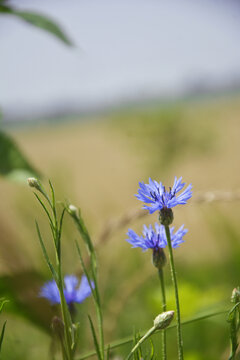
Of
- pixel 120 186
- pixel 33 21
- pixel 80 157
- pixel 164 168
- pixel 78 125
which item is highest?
pixel 78 125

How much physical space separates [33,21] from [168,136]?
5.64 feet

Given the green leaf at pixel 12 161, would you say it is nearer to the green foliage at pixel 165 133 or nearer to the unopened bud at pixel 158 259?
the unopened bud at pixel 158 259

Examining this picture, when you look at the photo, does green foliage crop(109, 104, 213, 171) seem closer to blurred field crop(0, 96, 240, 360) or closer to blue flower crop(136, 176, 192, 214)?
blurred field crop(0, 96, 240, 360)

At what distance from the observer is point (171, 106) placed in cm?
218

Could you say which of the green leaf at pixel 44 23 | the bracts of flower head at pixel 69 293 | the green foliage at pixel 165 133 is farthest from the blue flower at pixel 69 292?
the green foliage at pixel 165 133

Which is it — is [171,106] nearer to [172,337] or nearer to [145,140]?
[145,140]

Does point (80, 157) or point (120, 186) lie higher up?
point (80, 157)

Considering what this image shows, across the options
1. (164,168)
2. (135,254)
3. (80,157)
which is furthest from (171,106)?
(80,157)

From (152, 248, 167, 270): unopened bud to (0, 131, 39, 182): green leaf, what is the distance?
121mm

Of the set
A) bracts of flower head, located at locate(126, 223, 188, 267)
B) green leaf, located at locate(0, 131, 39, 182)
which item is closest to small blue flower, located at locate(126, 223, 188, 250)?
bracts of flower head, located at locate(126, 223, 188, 267)

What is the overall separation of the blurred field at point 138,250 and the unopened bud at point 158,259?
0.07 metres

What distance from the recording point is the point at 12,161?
318 millimetres

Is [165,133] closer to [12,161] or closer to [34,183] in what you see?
[12,161]

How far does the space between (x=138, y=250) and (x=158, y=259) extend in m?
0.68
